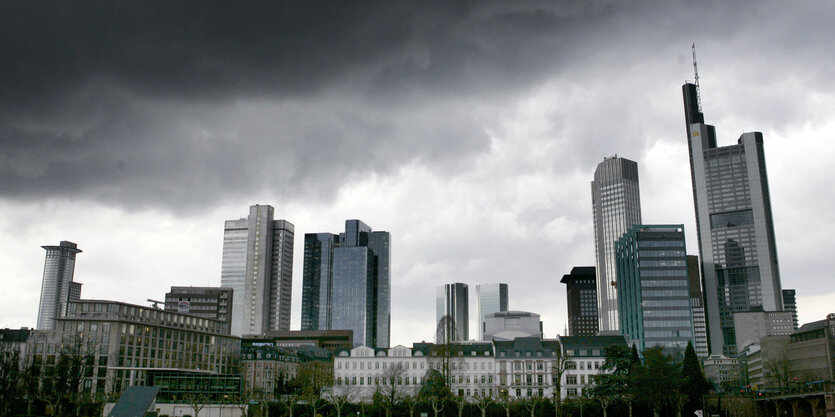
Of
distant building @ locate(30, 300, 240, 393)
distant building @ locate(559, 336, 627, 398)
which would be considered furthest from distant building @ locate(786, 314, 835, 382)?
distant building @ locate(30, 300, 240, 393)

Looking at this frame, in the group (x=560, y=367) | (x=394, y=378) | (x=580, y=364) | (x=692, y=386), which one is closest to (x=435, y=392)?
(x=394, y=378)

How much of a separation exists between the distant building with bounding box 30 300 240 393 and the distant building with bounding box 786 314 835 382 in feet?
458

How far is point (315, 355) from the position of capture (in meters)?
198

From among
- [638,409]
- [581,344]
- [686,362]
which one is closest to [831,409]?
[686,362]

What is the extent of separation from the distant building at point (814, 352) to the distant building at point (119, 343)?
13966 cm

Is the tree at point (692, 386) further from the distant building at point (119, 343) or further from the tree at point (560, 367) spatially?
the distant building at point (119, 343)

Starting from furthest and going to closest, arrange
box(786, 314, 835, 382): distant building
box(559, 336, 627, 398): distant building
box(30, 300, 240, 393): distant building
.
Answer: box(786, 314, 835, 382): distant building, box(30, 300, 240, 393): distant building, box(559, 336, 627, 398): distant building

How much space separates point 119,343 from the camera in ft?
488

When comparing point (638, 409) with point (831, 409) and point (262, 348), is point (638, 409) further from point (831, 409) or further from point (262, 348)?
point (262, 348)

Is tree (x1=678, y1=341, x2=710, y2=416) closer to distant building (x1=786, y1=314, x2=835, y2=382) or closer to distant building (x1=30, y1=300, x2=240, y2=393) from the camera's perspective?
distant building (x1=786, y1=314, x2=835, y2=382)

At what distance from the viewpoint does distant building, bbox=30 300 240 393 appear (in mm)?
144500

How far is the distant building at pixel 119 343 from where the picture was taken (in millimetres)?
144500

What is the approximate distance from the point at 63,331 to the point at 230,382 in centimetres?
4257

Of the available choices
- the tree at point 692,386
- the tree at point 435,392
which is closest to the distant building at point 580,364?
the tree at point 692,386
